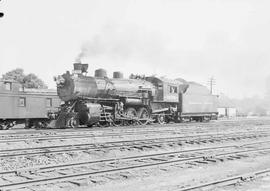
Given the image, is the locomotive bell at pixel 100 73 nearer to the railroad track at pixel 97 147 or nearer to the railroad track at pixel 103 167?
the railroad track at pixel 97 147

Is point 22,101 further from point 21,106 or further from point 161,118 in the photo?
point 161,118

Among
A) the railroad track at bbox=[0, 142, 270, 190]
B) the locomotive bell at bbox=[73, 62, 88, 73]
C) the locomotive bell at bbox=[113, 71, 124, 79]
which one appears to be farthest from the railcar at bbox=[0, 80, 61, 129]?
the railroad track at bbox=[0, 142, 270, 190]

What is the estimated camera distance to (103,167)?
31.2 feet

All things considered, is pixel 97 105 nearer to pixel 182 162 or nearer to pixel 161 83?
pixel 161 83

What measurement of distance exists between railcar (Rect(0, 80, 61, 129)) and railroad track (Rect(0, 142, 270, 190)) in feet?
41.1

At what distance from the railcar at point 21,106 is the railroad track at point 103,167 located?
41.1 feet

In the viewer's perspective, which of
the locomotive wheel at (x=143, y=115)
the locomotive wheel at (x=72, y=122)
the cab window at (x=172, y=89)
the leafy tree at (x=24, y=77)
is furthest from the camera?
the leafy tree at (x=24, y=77)

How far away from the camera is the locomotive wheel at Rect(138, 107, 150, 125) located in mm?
25953

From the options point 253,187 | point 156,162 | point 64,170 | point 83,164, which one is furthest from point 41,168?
point 253,187

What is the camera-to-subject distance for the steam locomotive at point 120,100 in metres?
22.2

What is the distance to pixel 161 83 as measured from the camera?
28078mm

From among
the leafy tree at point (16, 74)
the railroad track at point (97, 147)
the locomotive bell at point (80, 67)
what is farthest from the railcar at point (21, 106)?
the leafy tree at point (16, 74)

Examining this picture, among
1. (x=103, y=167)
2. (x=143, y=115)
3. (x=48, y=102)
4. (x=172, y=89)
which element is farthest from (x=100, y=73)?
(x=103, y=167)

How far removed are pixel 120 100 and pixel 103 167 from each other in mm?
15044
